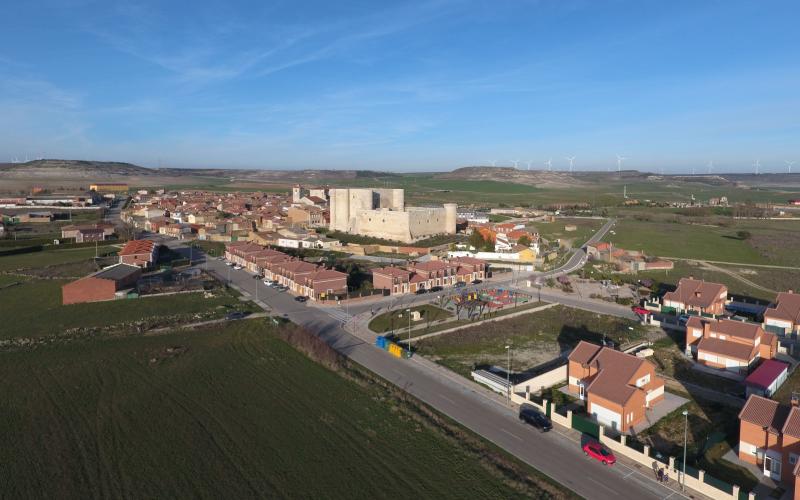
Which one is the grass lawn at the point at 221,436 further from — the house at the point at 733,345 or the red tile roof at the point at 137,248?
the red tile roof at the point at 137,248

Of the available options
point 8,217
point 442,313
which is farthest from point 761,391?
point 8,217

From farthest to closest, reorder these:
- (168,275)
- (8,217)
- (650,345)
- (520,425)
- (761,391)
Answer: (8,217), (168,275), (650,345), (761,391), (520,425)

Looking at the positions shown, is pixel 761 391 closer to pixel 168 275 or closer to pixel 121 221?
pixel 168 275

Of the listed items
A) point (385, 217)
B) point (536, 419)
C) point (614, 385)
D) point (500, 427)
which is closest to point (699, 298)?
point (614, 385)

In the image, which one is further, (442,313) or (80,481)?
(442,313)

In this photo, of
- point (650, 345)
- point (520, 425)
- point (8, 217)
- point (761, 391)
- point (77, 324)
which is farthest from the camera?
point (8, 217)

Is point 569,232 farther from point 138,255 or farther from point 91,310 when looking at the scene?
point 91,310
